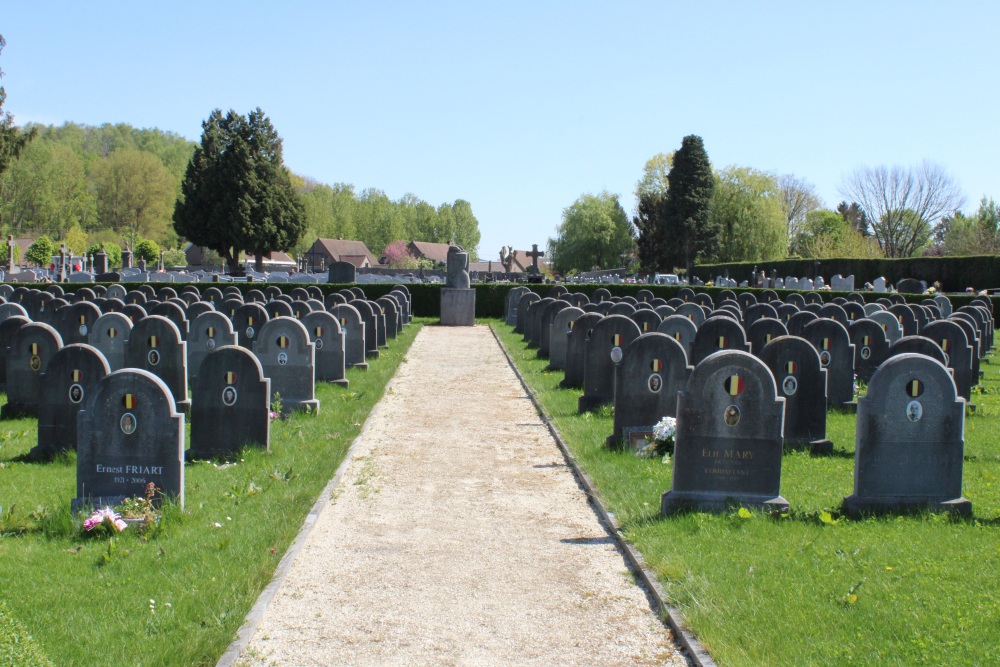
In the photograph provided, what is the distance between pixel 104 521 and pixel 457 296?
2459 centimetres

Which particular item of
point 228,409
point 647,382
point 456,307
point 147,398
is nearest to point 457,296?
point 456,307

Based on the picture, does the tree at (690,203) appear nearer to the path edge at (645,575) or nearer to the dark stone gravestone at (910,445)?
the path edge at (645,575)

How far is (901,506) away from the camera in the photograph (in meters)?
7.55

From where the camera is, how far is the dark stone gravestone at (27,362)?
480 inches

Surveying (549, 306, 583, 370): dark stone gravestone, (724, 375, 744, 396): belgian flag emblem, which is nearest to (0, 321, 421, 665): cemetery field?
(724, 375, 744, 396): belgian flag emblem

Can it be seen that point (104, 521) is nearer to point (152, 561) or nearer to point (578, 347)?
point (152, 561)

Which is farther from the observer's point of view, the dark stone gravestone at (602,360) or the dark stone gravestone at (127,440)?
the dark stone gravestone at (602,360)

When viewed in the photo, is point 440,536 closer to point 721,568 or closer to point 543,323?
point 721,568

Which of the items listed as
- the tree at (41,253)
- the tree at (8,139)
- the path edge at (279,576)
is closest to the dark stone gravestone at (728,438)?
the path edge at (279,576)

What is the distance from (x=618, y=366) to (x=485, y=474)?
2.30m

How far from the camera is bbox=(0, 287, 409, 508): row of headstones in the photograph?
743 cm

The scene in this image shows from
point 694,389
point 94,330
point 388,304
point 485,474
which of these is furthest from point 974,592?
point 388,304

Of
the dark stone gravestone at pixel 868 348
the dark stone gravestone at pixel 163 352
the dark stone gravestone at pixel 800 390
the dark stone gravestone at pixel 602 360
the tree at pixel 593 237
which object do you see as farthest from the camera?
the tree at pixel 593 237

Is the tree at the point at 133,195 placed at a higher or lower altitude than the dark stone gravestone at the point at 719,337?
higher
